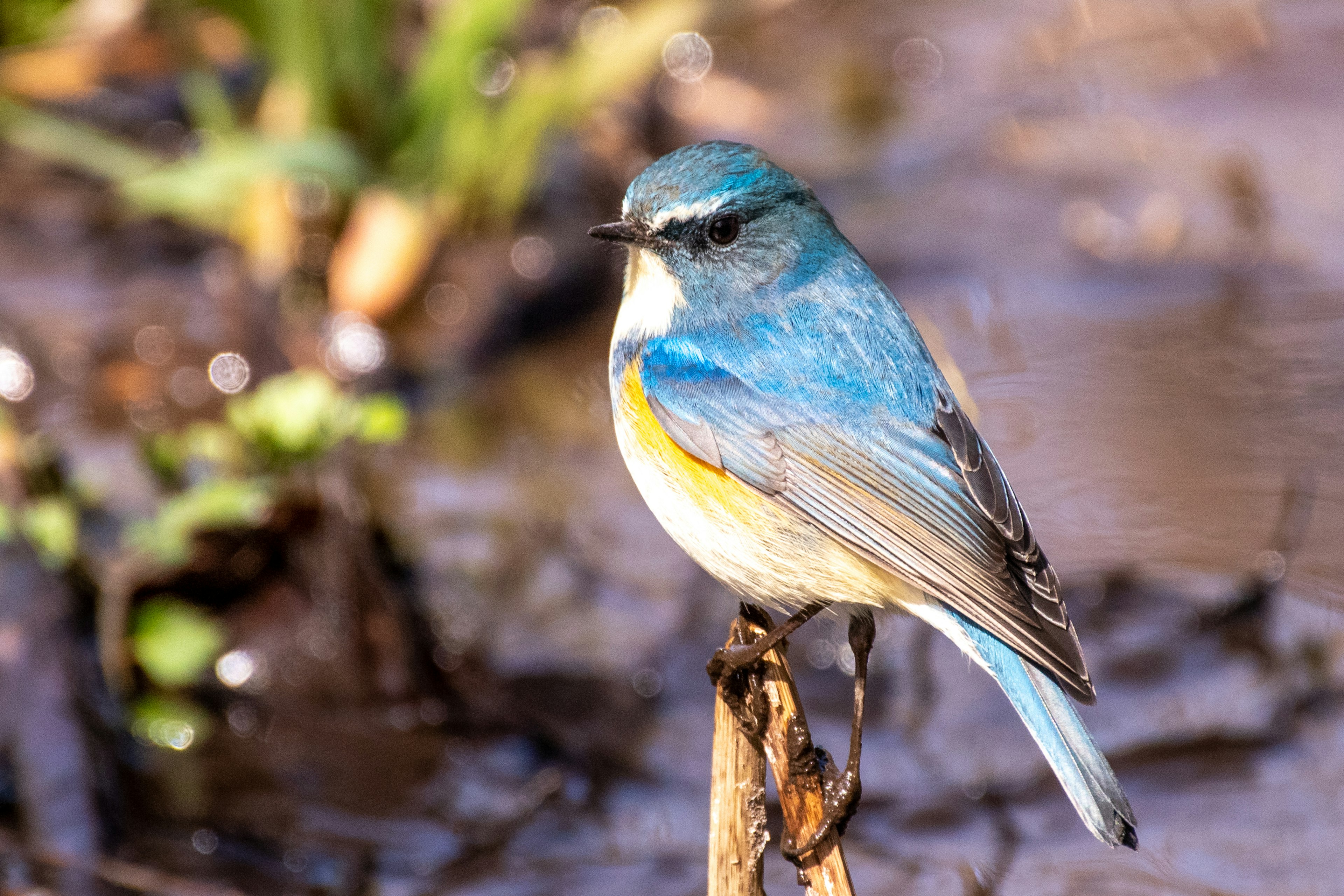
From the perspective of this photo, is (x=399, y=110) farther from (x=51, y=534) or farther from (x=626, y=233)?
(x=626, y=233)

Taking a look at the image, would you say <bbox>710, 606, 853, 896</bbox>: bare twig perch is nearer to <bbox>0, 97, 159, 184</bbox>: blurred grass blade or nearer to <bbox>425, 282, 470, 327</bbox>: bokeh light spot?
<bbox>425, 282, 470, 327</bbox>: bokeh light spot

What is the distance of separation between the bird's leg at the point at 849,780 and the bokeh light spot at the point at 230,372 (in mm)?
3673

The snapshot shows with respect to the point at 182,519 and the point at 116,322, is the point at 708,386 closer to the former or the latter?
the point at 182,519

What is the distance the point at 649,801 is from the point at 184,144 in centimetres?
500

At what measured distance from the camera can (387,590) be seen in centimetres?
482

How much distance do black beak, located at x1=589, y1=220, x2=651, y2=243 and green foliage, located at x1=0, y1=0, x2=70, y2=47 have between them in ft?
19.9

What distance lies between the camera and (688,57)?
9211 millimetres

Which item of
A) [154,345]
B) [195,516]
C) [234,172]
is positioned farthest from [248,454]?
[154,345]

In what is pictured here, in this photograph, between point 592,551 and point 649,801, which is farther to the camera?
point 592,551

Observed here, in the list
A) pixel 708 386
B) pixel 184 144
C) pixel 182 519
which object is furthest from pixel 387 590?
pixel 184 144

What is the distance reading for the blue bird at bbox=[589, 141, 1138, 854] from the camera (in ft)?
10.3

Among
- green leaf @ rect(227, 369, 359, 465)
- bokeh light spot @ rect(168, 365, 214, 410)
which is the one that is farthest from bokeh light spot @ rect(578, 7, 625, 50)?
green leaf @ rect(227, 369, 359, 465)

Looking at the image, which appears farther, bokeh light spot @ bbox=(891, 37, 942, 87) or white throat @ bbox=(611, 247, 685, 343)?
bokeh light spot @ bbox=(891, 37, 942, 87)

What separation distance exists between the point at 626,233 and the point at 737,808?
1.36m
